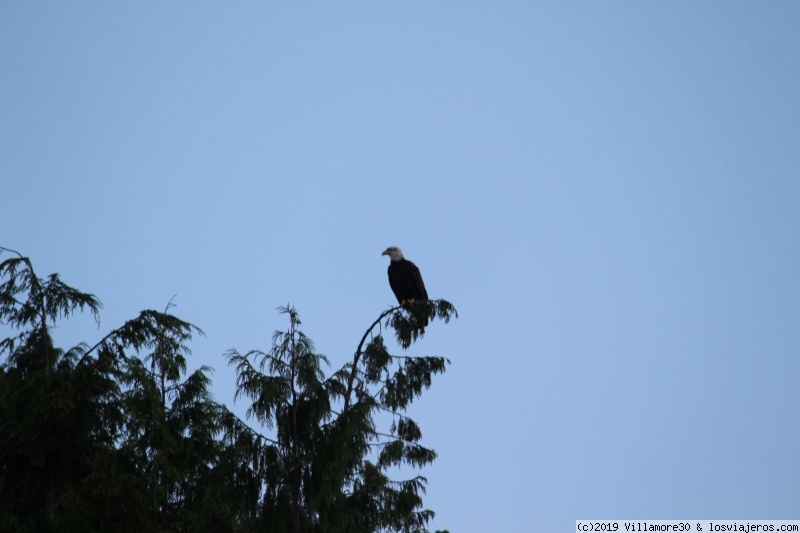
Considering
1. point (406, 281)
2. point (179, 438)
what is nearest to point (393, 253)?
point (406, 281)

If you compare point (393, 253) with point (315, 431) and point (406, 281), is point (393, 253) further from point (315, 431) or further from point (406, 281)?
point (315, 431)

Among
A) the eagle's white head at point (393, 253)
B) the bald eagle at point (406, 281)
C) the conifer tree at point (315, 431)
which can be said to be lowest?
the conifer tree at point (315, 431)

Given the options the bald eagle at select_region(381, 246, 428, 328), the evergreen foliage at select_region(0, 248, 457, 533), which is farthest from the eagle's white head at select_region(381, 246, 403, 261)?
the evergreen foliage at select_region(0, 248, 457, 533)

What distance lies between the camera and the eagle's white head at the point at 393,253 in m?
16.7

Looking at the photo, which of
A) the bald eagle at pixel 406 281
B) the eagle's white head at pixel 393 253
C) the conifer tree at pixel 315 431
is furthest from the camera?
the eagle's white head at pixel 393 253

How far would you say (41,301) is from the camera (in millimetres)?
11703

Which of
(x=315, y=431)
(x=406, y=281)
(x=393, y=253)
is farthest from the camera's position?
(x=393, y=253)

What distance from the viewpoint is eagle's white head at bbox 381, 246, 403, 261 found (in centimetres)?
1672

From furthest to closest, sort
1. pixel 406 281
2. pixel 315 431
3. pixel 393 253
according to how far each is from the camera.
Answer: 1. pixel 393 253
2. pixel 406 281
3. pixel 315 431

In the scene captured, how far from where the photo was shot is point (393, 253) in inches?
664

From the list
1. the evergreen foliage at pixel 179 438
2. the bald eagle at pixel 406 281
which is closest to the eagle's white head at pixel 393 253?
the bald eagle at pixel 406 281

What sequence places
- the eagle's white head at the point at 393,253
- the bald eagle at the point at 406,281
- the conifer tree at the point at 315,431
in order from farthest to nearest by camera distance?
the eagle's white head at the point at 393,253, the bald eagle at the point at 406,281, the conifer tree at the point at 315,431

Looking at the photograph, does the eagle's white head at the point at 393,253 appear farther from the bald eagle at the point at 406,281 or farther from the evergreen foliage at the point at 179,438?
the evergreen foliage at the point at 179,438

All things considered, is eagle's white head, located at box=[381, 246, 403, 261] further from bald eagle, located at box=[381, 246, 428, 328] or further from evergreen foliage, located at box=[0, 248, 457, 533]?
evergreen foliage, located at box=[0, 248, 457, 533]
